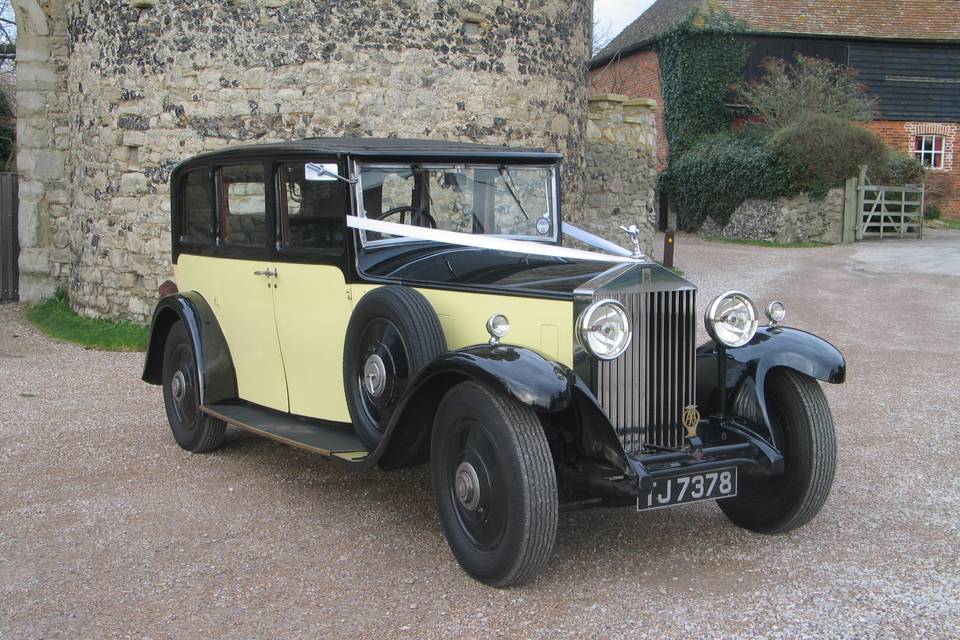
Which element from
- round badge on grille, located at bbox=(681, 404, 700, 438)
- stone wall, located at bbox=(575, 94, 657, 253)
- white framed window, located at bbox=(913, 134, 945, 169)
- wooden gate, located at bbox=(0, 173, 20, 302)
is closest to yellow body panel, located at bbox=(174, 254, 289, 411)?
round badge on grille, located at bbox=(681, 404, 700, 438)

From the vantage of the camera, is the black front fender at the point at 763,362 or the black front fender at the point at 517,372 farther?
the black front fender at the point at 763,362

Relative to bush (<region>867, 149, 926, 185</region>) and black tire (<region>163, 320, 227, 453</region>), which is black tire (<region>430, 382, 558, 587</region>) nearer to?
black tire (<region>163, 320, 227, 453</region>)

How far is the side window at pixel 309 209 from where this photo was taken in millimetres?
4953

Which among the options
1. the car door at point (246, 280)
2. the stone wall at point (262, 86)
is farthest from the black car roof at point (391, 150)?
the stone wall at point (262, 86)

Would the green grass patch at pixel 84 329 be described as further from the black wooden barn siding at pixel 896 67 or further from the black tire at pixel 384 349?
the black wooden barn siding at pixel 896 67

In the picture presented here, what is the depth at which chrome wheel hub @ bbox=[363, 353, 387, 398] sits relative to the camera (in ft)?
14.9

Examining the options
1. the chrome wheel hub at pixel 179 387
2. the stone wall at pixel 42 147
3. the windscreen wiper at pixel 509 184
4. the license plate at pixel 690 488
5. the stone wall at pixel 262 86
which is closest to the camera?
the license plate at pixel 690 488

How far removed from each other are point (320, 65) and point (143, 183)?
2402 millimetres

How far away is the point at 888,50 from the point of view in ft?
87.5

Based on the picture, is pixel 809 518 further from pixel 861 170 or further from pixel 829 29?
pixel 829 29

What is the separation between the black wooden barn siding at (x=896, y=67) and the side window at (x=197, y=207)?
22414mm

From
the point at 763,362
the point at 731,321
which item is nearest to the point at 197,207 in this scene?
the point at 731,321

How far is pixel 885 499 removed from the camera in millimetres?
5141

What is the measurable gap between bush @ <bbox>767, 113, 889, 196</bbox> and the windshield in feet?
58.2
